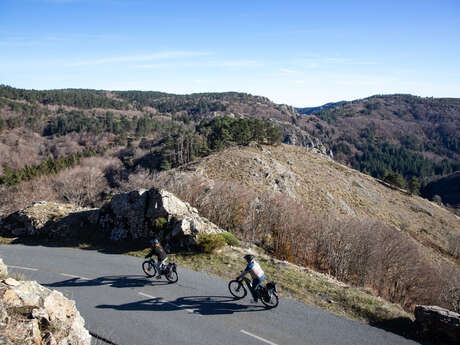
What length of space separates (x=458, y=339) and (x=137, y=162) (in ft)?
289

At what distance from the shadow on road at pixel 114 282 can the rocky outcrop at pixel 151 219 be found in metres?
4.40

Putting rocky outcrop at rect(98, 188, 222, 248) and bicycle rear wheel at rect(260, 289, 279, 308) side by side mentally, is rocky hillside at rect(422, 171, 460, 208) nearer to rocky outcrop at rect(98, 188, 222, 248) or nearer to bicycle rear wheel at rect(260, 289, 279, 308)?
rocky outcrop at rect(98, 188, 222, 248)

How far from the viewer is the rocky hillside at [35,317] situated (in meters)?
5.71

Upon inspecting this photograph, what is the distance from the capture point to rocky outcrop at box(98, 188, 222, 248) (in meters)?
18.0

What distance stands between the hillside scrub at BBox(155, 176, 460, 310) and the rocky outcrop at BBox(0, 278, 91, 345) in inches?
714

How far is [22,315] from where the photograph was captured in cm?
631

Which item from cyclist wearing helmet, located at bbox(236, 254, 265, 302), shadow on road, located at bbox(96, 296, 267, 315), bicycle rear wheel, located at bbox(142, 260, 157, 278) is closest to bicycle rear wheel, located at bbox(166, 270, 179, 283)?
bicycle rear wheel, located at bbox(142, 260, 157, 278)

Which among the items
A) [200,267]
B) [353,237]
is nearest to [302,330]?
[200,267]

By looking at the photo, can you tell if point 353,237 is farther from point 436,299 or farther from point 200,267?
point 200,267

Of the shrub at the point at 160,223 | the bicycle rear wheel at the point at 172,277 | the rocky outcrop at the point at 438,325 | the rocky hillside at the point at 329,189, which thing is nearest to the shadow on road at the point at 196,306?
the bicycle rear wheel at the point at 172,277

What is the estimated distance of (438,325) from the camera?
9570 millimetres

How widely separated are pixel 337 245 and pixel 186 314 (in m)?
18.7

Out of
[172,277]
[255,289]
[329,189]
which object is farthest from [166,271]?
[329,189]

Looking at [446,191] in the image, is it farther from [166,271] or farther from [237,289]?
[166,271]
